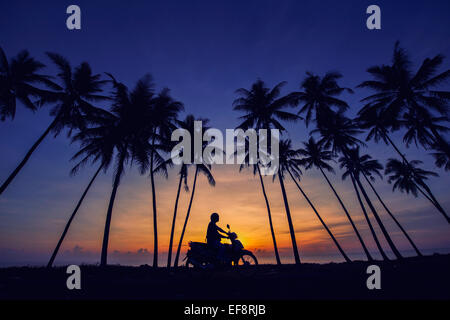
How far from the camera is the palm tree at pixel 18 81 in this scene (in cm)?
1332

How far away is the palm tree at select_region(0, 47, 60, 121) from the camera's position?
43.7 ft

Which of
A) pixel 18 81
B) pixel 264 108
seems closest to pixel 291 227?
pixel 264 108

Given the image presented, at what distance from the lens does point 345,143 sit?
20234 millimetres

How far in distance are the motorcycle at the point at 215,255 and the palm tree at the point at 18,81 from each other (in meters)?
14.8

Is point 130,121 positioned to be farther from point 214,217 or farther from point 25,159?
point 214,217

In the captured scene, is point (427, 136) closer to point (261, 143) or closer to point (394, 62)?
point (394, 62)

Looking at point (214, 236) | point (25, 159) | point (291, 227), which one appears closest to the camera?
point (214, 236)

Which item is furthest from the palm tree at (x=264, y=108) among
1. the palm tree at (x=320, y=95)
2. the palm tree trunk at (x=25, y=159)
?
the palm tree trunk at (x=25, y=159)

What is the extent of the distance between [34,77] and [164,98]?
808cm

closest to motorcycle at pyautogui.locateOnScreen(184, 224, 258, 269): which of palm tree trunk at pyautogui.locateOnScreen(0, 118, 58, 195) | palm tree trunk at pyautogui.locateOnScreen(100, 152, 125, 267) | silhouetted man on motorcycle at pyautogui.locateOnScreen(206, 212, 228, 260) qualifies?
silhouetted man on motorcycle at pyautogui.locateOnScreen(206, 212, 228, 260)

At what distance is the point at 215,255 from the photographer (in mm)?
7066

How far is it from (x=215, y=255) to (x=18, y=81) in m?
16.3

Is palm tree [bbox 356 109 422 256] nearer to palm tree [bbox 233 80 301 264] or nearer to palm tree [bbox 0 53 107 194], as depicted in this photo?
palm tree [bbox 233 80 301 264]

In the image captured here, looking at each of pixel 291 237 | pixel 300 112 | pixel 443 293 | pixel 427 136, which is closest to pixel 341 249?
pixel 291 237
